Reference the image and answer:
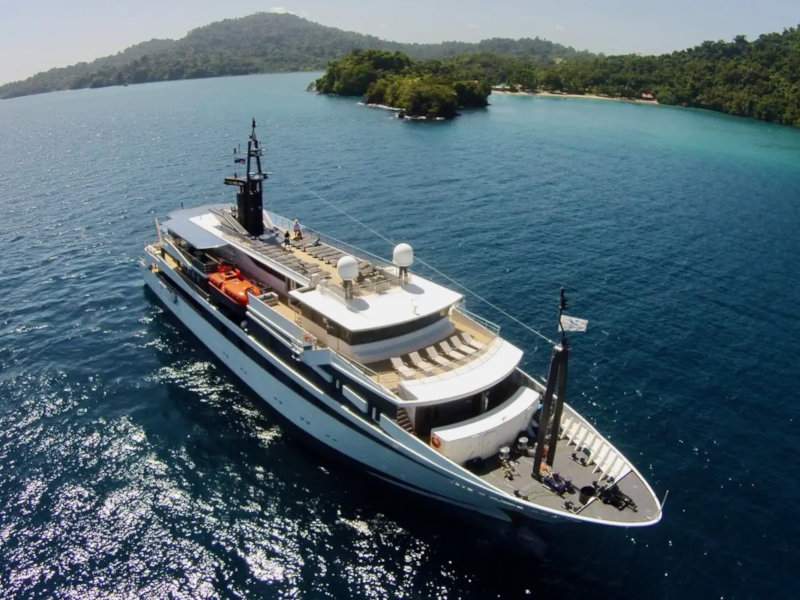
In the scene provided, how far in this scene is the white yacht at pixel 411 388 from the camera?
23891 millimetres

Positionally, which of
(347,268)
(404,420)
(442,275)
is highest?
(347,268)

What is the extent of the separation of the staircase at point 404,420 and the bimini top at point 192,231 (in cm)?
2120

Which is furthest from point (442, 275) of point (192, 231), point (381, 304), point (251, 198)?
point (192, 231)

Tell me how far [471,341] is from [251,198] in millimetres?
20973

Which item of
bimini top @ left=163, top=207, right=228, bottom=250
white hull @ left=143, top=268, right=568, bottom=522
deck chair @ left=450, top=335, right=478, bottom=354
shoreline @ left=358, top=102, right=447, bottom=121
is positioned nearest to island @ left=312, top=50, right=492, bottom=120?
shoreline @ left=358, top=102, right=447, bottom=121

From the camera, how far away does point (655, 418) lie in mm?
33094

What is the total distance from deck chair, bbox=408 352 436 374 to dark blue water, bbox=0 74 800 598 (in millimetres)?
6587

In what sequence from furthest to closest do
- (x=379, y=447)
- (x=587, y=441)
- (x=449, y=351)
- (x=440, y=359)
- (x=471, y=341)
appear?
1. (x=471, y=341)
2. (x=449, y=351)
3. (x=440, y=359)
4. (x=379, y=447)
5. (x=587, y=441)

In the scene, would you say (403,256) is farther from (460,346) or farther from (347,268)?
(460,346)

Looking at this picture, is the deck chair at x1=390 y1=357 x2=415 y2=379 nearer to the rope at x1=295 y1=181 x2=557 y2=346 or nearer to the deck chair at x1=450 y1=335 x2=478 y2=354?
the deck chair at x1=450 y1=335 x2=478 y2=354

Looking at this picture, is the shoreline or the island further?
the island

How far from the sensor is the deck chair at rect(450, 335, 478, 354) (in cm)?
2944

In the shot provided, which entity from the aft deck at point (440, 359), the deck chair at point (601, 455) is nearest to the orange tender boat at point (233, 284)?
the aft deck at point (440, 359)

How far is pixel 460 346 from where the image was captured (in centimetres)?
2981
